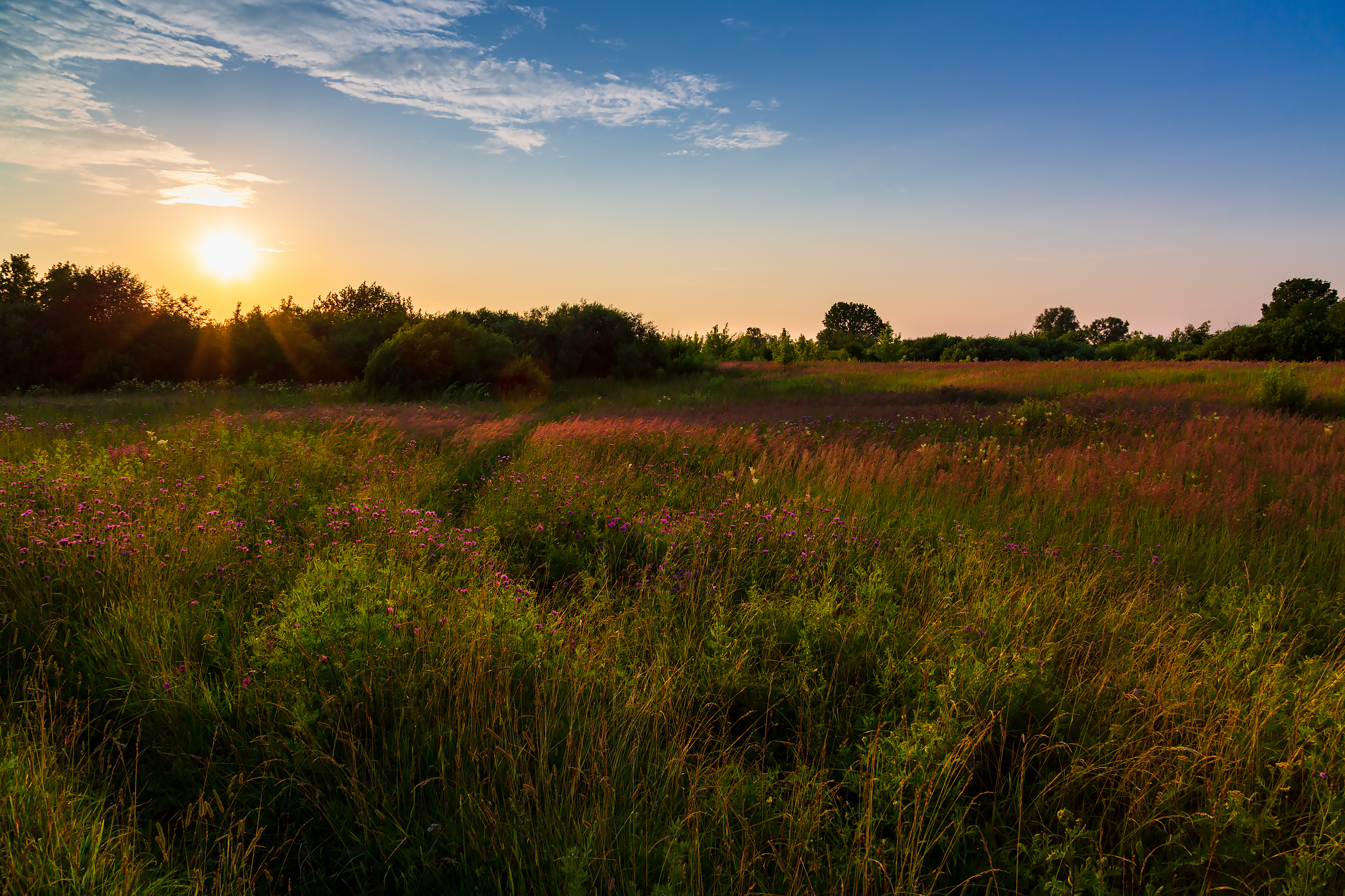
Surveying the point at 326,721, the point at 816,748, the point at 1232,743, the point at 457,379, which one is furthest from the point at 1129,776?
the point at 457,379

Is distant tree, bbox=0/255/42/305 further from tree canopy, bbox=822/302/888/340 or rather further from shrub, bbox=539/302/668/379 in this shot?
tree canopy, bbox=822/302/888/340

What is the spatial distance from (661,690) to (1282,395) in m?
16.5

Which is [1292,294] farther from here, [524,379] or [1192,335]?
[524,379]

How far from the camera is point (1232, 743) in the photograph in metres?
2.75

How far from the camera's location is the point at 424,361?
21672 mm

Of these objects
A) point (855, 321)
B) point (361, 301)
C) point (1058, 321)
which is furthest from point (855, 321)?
point (361, 301)

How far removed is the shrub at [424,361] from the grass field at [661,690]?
15491mm

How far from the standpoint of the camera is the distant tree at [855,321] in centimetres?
9950

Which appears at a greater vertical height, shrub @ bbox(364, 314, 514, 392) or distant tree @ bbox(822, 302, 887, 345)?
distant tree @ bbox(822, 302, 887, 345)

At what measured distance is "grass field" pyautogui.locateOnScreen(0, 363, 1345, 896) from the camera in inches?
91.7

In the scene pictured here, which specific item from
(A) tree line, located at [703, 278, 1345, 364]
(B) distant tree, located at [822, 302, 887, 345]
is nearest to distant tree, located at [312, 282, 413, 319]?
(A) tree line, located at [703, 278, 1345, 364]

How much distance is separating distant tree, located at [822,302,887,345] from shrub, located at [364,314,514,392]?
83.7 meters

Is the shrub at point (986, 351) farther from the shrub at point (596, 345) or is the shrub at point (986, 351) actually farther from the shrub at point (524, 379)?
the shrub at point (524, 379)

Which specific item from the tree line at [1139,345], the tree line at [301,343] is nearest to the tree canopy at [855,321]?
the tree line at [1139,345]
